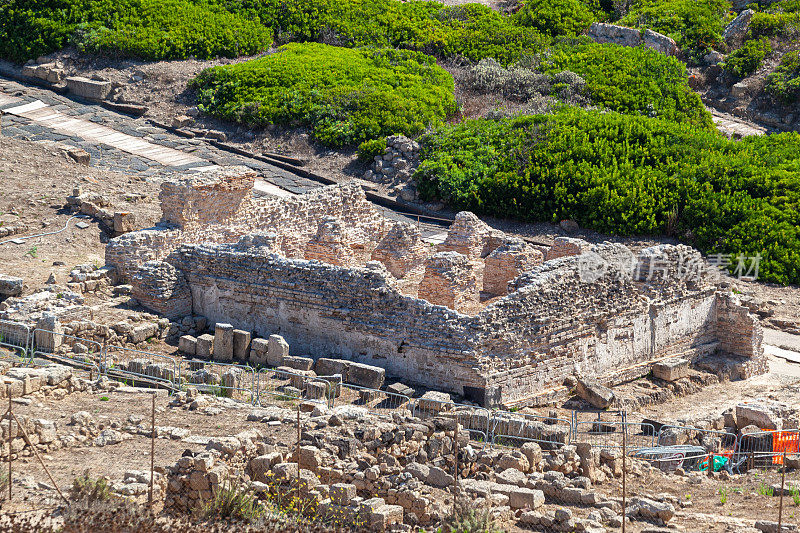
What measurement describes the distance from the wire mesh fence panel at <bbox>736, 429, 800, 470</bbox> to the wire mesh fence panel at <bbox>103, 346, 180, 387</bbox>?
30.0 ft

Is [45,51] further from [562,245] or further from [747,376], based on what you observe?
[747,376]

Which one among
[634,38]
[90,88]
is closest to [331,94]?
[90,88]

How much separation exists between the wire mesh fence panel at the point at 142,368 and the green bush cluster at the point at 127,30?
21103 millimetres

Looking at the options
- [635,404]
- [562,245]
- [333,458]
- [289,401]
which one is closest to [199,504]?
[333,458]

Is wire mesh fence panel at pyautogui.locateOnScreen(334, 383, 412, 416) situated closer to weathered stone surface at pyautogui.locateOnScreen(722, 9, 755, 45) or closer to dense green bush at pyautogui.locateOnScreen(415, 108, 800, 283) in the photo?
dense green bush at pyautogui.locateOnScreen(415, 108, 800, 283)

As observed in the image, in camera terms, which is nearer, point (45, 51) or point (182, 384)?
point (182, 384)

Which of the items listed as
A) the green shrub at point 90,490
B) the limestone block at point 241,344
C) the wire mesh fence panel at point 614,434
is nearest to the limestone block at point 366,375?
the limestone block at point 241,344

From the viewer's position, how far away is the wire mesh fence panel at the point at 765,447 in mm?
20250

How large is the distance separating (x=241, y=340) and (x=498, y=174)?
13999 millimetres

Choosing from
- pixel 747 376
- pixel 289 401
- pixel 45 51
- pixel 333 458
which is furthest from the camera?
pixel 45 51

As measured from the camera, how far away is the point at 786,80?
43.8 m

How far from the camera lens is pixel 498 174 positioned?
35.3 metres

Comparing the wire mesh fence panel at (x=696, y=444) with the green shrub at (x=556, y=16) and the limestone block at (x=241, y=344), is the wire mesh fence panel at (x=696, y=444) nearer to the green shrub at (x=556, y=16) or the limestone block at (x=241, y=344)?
the limestone block at (x=241, y=344)

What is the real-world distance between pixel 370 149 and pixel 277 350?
608 inches
